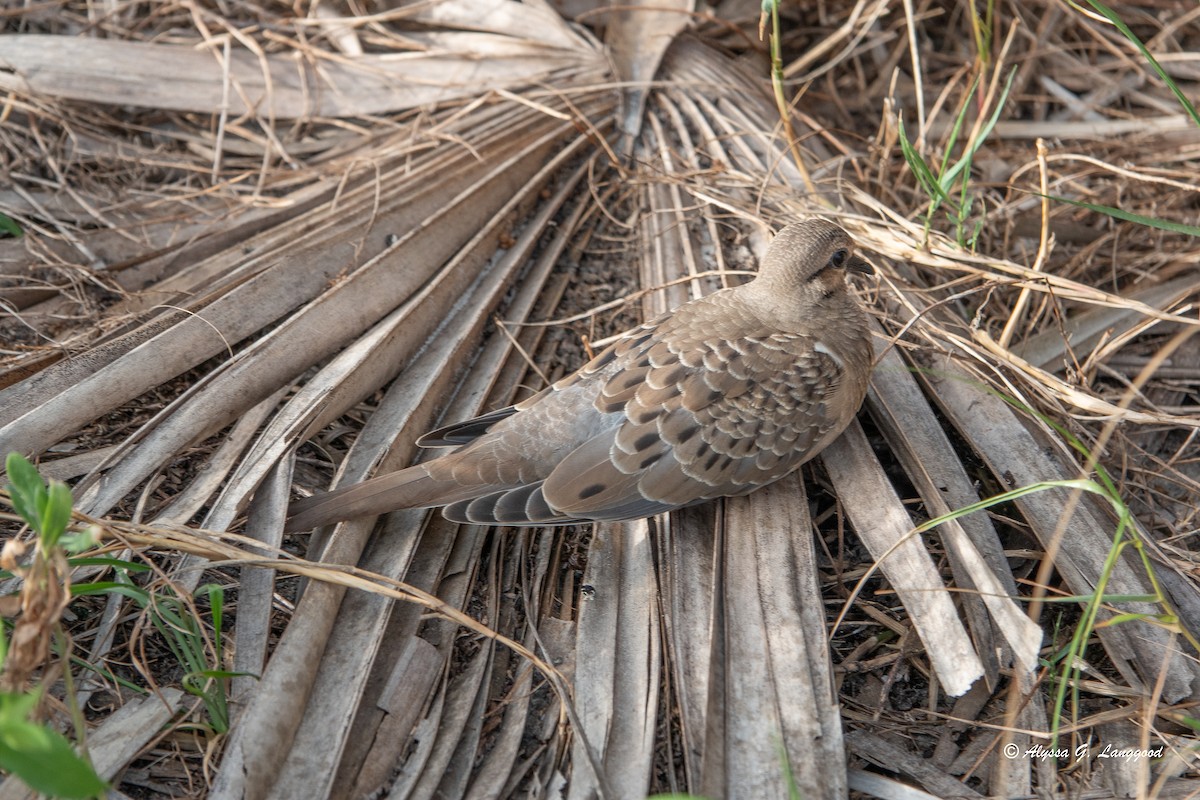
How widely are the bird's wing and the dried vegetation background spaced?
0.18 metres

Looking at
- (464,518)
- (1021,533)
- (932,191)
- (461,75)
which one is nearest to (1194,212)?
(932,191)

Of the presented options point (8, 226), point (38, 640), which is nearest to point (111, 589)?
point (38, 640)

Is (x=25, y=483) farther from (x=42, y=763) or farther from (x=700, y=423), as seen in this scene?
(x=700, y=423)

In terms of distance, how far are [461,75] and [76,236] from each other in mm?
1731

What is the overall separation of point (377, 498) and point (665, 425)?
2.95 ft

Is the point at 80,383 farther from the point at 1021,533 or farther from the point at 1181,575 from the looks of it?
the point at 1181,575

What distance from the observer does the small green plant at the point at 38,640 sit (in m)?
1.82

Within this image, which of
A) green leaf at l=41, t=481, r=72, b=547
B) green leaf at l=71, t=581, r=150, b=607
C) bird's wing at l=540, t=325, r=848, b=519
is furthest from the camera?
bird's wing at l=540, t=325, r=848, b=519

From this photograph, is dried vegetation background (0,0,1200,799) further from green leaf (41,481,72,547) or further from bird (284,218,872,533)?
green leaf (41,481,72,547)

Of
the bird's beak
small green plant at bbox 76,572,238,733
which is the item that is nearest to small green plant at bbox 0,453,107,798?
small green plant at bbox 76,572,238,733

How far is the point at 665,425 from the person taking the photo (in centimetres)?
310

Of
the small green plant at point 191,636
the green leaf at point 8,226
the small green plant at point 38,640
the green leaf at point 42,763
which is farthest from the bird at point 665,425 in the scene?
the green leaf at point 8,226

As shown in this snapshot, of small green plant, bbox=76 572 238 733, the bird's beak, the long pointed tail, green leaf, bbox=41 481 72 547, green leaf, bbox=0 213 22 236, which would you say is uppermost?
green leaf, bbox=0 213 22 236

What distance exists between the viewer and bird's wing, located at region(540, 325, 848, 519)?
3043mm
